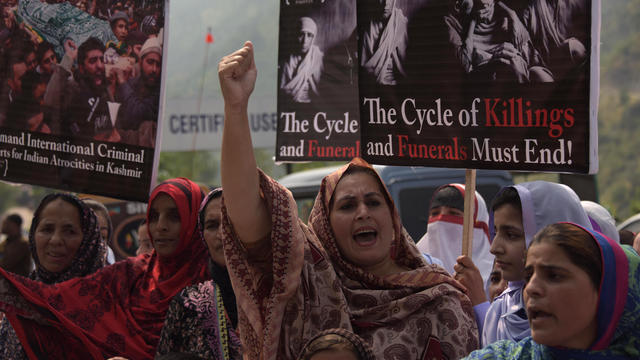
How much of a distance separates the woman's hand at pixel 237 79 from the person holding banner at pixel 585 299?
3.49 ft

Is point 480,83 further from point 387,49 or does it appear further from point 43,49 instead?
point 43,49

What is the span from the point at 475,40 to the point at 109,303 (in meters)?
2.13

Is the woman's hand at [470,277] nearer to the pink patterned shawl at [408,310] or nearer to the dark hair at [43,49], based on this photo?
the pink patterned shawl at [408,310]

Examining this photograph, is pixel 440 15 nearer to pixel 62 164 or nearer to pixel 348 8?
pixel 348 8

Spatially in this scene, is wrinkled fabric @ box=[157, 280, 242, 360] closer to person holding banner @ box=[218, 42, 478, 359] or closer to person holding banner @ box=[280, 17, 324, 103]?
person holding banner @ box=[218, 42, 478, 359]

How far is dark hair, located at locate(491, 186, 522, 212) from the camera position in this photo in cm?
328

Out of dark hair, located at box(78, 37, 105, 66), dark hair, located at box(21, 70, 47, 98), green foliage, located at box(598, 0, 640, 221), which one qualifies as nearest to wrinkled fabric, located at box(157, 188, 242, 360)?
dark hair, located at box(78, 37, 105, 66)

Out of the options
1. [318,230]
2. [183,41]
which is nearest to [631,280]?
[318,230]

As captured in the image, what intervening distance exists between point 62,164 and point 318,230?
6.29ft

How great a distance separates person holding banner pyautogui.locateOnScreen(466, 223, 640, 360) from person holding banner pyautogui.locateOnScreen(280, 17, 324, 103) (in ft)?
7.23

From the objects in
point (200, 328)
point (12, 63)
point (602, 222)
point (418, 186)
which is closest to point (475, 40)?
point (602, 222)

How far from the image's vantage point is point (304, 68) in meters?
4.23

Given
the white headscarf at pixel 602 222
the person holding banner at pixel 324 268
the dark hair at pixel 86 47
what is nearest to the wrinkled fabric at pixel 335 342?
the person holding banner at pixel 324 268

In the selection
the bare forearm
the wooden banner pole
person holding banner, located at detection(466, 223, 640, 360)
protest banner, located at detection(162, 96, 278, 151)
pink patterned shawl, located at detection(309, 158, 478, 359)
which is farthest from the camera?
protest banner, located at detection(162, 96, 278, 151)
